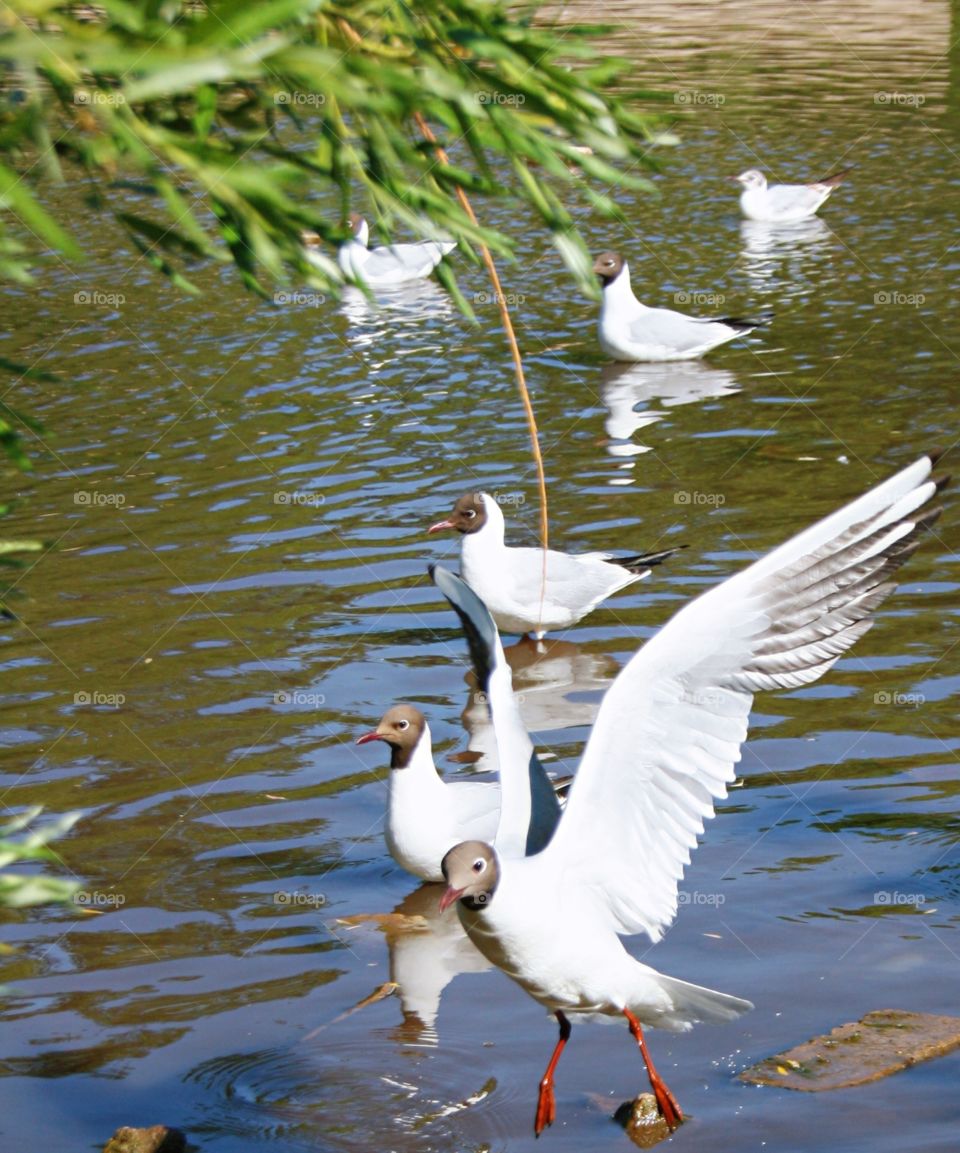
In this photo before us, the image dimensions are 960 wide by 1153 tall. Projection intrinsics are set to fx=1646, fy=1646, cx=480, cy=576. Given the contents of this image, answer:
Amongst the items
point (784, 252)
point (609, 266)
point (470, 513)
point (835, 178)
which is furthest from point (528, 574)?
point (835, 178)

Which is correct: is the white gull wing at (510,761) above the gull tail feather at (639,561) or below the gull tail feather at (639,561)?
above

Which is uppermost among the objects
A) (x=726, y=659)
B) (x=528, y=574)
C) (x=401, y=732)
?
(x=726, y=659)

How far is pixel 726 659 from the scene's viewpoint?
4766 millimetres

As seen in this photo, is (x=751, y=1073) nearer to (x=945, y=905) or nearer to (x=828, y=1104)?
(x=828, y=1104)

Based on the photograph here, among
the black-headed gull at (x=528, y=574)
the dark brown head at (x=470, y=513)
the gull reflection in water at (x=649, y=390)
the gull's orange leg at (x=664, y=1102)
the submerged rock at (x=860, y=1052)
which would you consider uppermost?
the gull's orange leg at (x=664, y=1102)

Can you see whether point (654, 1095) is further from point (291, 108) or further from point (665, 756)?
point (291, 108)

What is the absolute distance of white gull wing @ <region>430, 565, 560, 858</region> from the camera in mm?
5188

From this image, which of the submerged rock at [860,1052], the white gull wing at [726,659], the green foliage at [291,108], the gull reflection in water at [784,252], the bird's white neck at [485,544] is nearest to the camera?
the green foliage at [291,108]

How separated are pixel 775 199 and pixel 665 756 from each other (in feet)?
46.1

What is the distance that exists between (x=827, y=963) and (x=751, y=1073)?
2.44 feet

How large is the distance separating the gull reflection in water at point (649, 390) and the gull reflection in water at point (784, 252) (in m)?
2.15

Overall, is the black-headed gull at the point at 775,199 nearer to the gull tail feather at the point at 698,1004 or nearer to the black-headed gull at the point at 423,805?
the black-headed gull at the point at 423,805

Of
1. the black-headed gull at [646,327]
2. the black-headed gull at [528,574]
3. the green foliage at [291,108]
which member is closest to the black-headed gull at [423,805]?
the black-headed gull at [528,574]

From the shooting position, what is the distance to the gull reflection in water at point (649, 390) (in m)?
12.4
